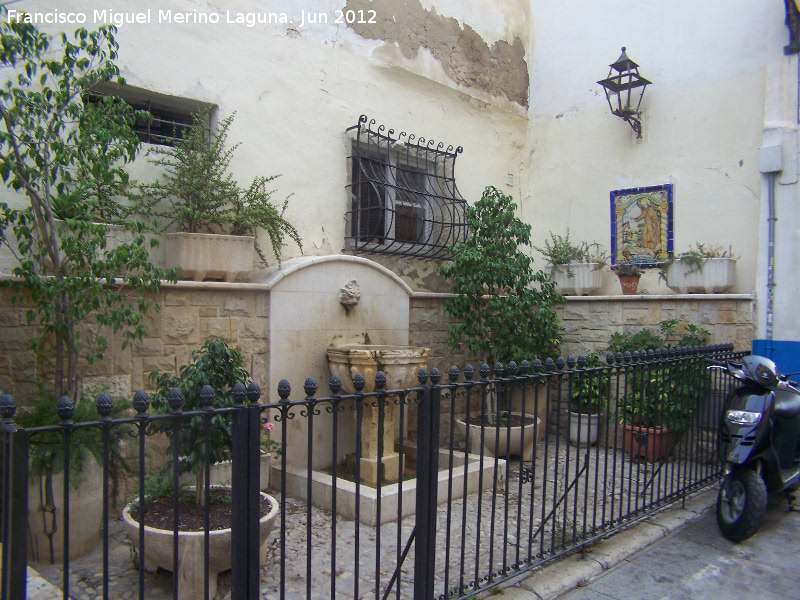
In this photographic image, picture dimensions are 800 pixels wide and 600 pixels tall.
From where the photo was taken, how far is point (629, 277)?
7168mm

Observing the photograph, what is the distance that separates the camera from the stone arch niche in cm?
523

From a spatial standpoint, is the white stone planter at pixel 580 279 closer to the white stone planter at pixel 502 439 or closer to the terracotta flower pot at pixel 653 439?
the terracotta flower pot at pixel 653 439

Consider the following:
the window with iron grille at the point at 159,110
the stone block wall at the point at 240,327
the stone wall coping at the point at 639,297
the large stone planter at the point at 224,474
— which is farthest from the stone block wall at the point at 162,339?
the stone wall coping at the point at 639,297

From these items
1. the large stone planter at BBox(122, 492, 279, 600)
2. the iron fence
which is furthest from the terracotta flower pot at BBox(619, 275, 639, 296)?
the large stone planter at BBox(122, 492, 279, 600)

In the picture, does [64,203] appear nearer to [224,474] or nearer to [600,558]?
[224,474]

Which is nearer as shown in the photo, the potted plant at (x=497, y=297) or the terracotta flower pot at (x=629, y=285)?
the potted plant at (x=497, y=297)

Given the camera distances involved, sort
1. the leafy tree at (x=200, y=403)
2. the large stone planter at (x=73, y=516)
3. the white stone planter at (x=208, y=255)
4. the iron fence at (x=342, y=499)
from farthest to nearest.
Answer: the white stone planter at (x=208, y=255) < the large stone planter at (x=73, y=516) < the leafy tree at (x=200, y=403) < the iron fence at (x=342, y=499)

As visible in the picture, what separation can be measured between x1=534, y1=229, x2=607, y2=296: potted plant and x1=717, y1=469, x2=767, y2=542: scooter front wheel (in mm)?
3554

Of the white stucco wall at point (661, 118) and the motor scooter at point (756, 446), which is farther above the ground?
the white stucco wall at point (661, 118)

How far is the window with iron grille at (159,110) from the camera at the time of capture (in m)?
5.00

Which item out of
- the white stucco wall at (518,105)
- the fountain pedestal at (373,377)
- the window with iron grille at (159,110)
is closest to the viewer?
the fountain pedestal at (373,377)

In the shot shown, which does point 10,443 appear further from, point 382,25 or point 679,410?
point 382,25

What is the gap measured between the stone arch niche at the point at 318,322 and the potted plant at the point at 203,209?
0.36 metres

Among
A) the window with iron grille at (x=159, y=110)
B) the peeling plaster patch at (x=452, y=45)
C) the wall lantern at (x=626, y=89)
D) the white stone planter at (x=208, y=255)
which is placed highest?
the peeling plaster patch at (x=452, y=45)
